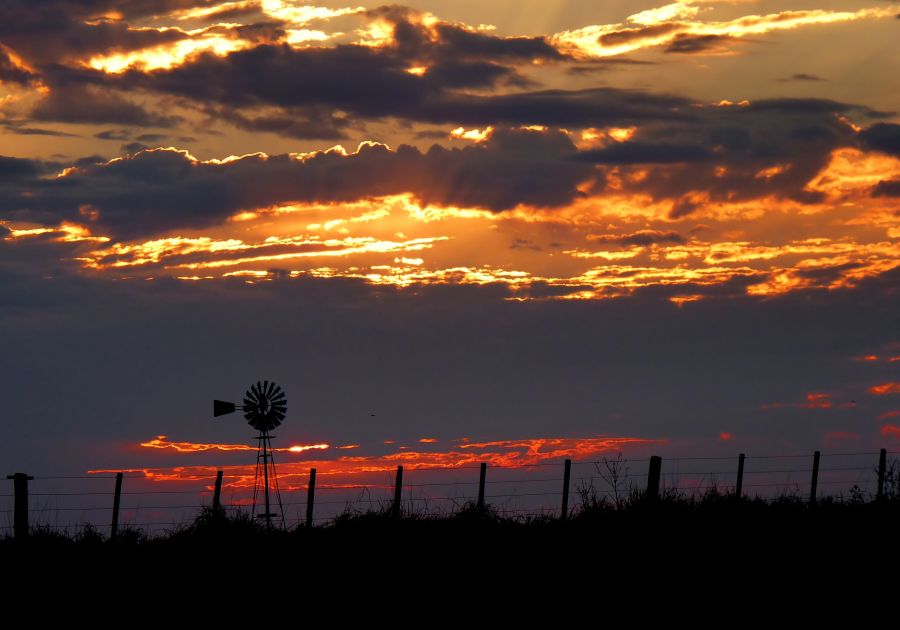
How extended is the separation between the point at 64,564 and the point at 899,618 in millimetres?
13000

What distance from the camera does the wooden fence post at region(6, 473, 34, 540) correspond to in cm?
2095

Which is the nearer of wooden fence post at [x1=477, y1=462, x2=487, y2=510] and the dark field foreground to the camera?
the dark field foreground

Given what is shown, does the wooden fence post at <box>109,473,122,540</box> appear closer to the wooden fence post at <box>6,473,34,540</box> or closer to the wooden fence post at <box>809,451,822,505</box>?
the wooden fence post at <box>6,473,34,540</box>

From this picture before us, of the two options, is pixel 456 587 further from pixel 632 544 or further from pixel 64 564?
pixel 64 564

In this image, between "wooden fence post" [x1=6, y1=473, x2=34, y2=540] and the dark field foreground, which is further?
"wooden fence post" [x1=6, y1=473, x2=34, y2=540]

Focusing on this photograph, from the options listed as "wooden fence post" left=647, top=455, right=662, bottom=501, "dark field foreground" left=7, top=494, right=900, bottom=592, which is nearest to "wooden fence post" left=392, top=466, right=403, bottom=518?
"dark field foreground" left=7, top=494, right=900, bottom=592

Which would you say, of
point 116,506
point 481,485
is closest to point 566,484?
point 481,485

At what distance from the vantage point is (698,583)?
16.5 meters

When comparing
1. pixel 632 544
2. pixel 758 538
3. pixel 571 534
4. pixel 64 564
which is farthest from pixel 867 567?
pixel 64 564

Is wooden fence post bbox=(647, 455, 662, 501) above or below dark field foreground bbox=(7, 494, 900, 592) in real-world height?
above

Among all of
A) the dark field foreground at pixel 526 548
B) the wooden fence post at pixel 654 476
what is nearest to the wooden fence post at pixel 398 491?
the dark field foreground at pixel 526 548

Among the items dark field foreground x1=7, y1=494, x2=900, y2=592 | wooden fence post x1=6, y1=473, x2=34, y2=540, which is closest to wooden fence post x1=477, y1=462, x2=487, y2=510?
dark field foreground x1=7, y1=494, x2=900, y2=592

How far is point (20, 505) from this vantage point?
70.2ft

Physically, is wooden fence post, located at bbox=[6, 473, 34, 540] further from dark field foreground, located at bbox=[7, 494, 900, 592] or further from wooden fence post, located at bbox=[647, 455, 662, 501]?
wooden fence post, located at bbox=[647, 455, 662, 501]
